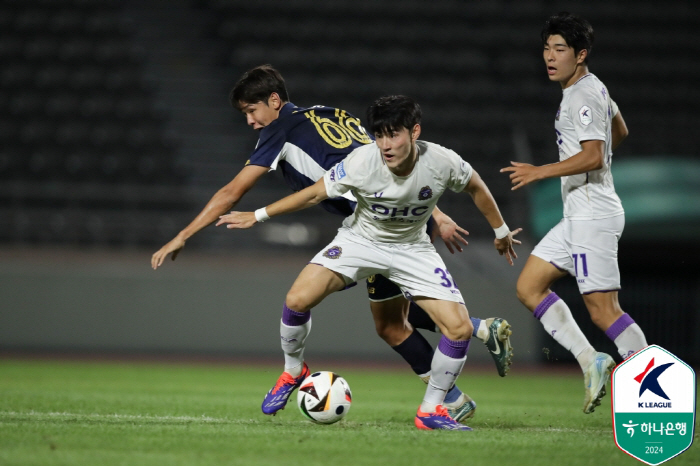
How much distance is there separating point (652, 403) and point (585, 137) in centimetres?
171

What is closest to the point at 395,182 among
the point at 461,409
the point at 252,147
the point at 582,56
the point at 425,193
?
the point at 425,193

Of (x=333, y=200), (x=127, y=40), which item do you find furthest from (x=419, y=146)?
(x=127, y=40)

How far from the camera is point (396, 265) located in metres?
4.92

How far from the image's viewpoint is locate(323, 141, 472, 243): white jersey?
4.71m

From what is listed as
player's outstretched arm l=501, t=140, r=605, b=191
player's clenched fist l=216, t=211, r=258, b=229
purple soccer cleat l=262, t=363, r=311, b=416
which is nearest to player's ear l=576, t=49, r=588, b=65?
player's outstretched arm l=501, t=140, r=605, b=191

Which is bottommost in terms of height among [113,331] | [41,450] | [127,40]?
[113,331]

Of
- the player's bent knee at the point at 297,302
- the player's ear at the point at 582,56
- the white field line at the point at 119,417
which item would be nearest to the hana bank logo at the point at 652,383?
the player's bent knee at the point at 297,302

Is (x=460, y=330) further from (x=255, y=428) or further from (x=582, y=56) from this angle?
(x=582, y=56)

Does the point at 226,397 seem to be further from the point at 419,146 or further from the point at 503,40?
the point at 503,40

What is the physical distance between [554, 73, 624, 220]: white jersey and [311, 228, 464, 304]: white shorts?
960 millimetres

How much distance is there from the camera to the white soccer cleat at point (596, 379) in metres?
4.90

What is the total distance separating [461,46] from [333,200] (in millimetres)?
11153

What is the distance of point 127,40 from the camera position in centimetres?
1547

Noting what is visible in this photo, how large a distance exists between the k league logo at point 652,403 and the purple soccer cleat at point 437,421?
3.33 ft
